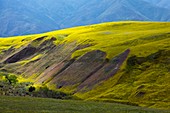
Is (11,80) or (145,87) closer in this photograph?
(145,87)

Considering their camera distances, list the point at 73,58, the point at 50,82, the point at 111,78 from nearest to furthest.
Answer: the point at 111,78 < the point at 50,82 < the point at 73,58

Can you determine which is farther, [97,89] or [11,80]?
[11,80]

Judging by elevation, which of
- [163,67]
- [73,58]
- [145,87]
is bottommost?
[145,87]

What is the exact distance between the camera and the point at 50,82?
18100cm

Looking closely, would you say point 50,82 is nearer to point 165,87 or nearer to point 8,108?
point 165,87

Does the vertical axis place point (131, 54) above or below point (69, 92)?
above

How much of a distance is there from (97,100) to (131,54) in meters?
42.2

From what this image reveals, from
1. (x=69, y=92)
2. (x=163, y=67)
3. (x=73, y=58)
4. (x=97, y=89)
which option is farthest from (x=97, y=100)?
(x=73, y=58)

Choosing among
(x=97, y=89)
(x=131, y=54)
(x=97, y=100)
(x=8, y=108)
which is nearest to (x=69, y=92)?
(x=97, y=89)

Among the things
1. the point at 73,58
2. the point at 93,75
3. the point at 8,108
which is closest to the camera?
the point at 8,108

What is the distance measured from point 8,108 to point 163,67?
8289 cm

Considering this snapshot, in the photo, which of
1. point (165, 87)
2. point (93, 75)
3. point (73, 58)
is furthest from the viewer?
point (73, 58)

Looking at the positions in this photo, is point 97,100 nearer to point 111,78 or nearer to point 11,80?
point 111,78

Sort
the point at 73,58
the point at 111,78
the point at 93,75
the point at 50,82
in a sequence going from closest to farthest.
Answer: the point at 111,78, the point at 93,75, the point at 50,82, the point at 73,58
